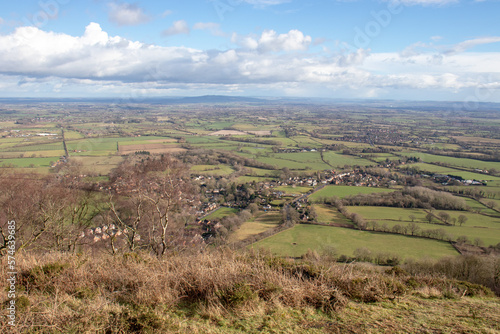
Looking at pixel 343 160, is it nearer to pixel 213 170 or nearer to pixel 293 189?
pixel 293 189

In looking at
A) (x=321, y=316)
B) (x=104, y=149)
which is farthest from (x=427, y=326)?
(x=104, y=149)

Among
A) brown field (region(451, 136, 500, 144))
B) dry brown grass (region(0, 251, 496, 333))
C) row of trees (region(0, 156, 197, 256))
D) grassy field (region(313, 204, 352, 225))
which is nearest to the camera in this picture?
dry brown grass (region(0, 251, 496, 333))

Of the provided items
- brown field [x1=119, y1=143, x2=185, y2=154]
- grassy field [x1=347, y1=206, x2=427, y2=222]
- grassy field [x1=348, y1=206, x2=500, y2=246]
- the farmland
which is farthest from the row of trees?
brown field [x1=119, y1=143, x2=185, y2=154]

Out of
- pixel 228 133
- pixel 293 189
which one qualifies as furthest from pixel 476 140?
pixel 228 133

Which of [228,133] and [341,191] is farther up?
[228,133]

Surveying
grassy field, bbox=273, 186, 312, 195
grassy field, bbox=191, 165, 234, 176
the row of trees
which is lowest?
grassy field, bbox=273, 186, 312, 195

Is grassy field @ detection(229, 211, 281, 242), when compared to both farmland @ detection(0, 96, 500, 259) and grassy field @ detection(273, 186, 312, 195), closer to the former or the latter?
farmland @ detection(0, 96, 500, 259)
